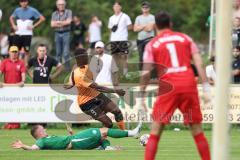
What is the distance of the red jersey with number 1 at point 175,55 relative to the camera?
575 inches

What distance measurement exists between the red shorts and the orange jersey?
592 centimetres

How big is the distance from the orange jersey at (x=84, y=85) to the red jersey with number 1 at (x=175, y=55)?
594cm

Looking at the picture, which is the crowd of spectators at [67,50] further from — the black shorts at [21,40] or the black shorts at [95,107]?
the black shorts at [95,107]

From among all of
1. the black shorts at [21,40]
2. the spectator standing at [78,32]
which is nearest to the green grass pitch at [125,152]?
the black shorts at [21,40]

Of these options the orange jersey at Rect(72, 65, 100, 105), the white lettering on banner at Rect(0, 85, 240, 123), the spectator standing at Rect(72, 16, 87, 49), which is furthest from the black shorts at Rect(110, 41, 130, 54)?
the orange jersey at Rect(72, 65, 100, 105)

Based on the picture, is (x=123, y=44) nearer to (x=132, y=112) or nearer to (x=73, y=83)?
(x=132, y=112)

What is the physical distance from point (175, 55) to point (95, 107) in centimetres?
637

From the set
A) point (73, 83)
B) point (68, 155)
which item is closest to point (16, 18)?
point (73, 83)

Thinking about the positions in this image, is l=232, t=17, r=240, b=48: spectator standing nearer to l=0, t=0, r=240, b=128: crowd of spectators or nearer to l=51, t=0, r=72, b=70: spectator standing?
l=0, t=0, r=240, b=128: crowd of spectators

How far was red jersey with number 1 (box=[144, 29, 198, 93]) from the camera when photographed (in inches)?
575

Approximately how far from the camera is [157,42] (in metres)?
14.7

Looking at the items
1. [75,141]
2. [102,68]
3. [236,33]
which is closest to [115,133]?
[75,141]

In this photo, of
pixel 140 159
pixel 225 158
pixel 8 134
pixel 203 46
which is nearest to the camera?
pixel 225 158

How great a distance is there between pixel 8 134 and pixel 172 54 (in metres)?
9.50
